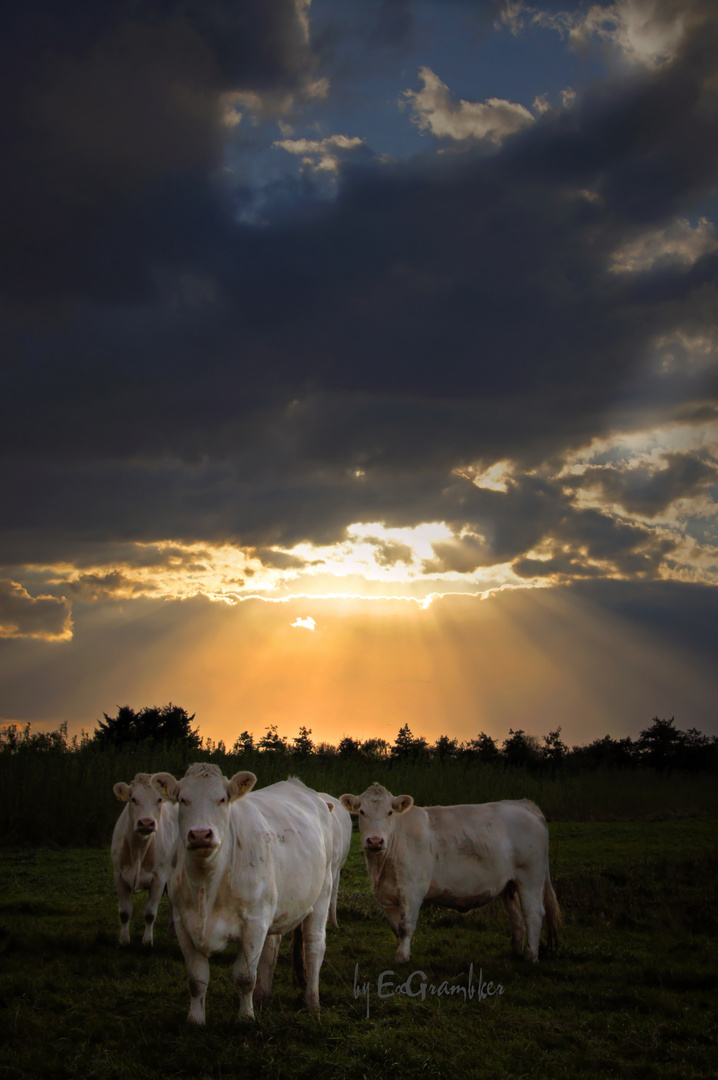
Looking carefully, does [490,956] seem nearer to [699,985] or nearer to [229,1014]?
[699,985]

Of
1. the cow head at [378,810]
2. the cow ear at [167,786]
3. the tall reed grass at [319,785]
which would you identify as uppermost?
the cow ear at [167,786]

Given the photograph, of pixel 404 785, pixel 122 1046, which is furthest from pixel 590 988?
pixel 404 785

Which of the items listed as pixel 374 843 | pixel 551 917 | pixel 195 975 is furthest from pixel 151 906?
pixel 551 917

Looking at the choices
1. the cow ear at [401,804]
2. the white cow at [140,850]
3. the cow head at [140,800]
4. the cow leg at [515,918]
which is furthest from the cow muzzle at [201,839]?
the cow leg at [515,918]

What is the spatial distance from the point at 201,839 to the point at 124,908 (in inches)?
197

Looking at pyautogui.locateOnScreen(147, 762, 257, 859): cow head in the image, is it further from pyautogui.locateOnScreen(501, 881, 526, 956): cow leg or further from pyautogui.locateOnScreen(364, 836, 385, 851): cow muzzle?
pyautogui.locateOnScreen(501, 881, 526, 956): cow leg

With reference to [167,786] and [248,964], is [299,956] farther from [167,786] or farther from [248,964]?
[167,786]

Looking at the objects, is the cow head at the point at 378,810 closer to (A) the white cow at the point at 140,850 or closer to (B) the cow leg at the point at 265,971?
(A) the white cow at the point at 140,850

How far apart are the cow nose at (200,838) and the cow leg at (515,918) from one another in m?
6.04

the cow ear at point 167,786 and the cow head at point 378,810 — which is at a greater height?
the cow ear at point 167,786

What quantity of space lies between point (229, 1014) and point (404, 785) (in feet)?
71.6

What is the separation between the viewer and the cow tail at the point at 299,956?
24.3 feet

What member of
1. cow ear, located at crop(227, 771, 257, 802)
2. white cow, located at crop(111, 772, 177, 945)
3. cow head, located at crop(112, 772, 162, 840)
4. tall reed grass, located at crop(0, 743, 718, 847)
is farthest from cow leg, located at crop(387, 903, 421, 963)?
tall reed grass, located at crop(0, 743, 718, 847)
